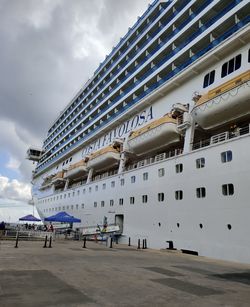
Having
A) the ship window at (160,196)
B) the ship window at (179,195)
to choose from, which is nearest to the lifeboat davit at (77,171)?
the ship window at (160,196)

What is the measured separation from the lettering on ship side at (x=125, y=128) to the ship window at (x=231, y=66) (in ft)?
28.8

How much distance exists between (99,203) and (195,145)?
509 inches

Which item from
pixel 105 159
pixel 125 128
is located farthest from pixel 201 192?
pixel 125 128

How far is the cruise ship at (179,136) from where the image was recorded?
15430 millimetres

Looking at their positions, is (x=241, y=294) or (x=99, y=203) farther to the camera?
(x=99, y=203)

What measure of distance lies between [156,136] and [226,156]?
7.45 meters

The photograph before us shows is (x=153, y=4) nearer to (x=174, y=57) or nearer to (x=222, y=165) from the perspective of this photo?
(x=174, y=57)

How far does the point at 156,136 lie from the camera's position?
22.3 metres

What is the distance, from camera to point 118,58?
3925 cm

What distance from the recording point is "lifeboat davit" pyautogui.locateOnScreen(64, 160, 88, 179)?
3672 centimetres

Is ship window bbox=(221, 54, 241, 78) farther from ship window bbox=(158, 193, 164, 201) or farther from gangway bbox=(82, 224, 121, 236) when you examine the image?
gangway bbox=(82, 224, 121, 236)

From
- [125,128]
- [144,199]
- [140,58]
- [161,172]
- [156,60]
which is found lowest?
[144,199]

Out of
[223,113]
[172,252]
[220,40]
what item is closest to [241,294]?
[172,252]

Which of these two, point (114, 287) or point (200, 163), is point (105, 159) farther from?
point (114, 287)
